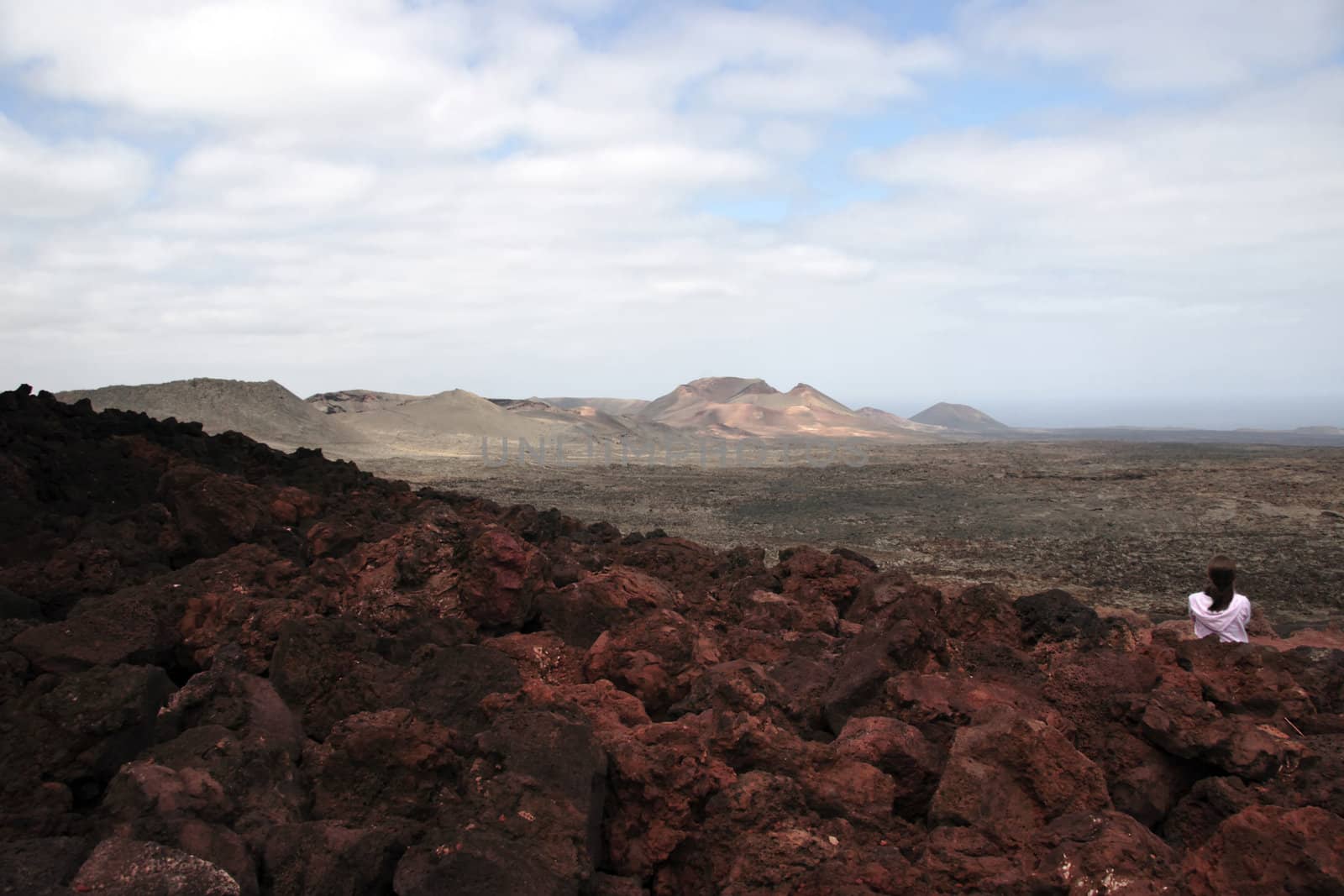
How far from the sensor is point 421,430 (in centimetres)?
4984

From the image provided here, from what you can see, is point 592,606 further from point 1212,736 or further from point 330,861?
point 1212,736

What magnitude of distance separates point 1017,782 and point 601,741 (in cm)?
167

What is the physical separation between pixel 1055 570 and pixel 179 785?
45.1 feet

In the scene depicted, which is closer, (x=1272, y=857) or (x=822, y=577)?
(x=1272, y=857)

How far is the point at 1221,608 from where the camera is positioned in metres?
6.36

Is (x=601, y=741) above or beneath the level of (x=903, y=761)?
above

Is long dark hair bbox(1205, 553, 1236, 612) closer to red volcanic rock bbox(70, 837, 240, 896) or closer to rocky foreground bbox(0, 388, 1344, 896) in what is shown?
rocky foreground bbox(0, 388, 1344, 896)

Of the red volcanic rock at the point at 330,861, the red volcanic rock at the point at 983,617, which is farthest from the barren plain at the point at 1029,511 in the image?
the red volcanic rock at the point at 330,861

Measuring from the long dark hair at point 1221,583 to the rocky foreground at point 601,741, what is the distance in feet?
2.22

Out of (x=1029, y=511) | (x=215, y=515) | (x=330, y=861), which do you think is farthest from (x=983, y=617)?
(x=1029, y=511)

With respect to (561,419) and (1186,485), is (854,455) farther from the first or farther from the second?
(561,419)

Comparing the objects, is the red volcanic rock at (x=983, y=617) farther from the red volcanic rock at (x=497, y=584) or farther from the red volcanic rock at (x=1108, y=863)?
the red volcanic rock at (x=1108, y=863)

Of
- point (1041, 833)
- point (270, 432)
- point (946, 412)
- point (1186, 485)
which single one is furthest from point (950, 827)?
point (946, 412)

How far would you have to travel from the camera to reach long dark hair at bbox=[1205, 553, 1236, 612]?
243 inches
